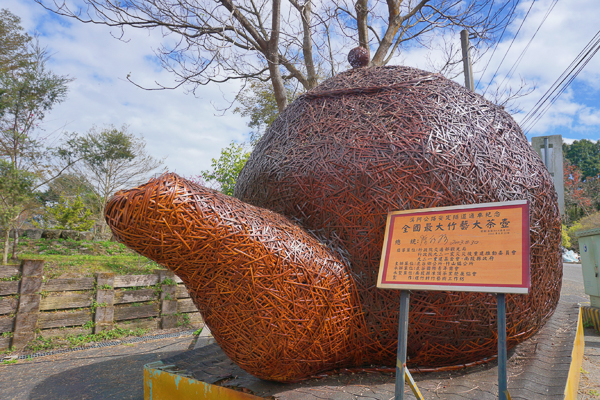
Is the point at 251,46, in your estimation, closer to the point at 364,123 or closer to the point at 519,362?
the point at 364,123

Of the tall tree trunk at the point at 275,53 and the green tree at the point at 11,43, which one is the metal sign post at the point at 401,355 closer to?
the tall tree trunk at the point at 275,53

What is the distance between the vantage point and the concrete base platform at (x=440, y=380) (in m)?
2.22

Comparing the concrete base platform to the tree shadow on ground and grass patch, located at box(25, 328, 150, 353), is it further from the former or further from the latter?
grass patch, located at box(25, 328, 150, 353)

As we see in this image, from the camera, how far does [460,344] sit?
2490 millimetres

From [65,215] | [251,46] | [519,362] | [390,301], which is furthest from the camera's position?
[65,215]

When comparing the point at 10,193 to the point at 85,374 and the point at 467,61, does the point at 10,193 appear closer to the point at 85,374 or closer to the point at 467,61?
the point at 85,374

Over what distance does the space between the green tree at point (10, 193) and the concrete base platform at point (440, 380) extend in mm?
7832

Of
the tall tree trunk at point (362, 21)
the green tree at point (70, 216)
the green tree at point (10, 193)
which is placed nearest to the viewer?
the tall tree trunk at point (362, 21)

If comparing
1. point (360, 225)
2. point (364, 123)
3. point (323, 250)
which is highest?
point (364, 123)

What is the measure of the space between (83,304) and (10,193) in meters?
5.18

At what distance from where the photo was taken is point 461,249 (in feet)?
6.04

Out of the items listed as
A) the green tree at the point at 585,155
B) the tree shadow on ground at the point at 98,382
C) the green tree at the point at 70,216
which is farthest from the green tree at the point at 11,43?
the green tree at the point at 585,155

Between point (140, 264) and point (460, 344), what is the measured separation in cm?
783

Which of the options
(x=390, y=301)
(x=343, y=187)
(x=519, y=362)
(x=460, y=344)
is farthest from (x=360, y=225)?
(x=519, y=362)
